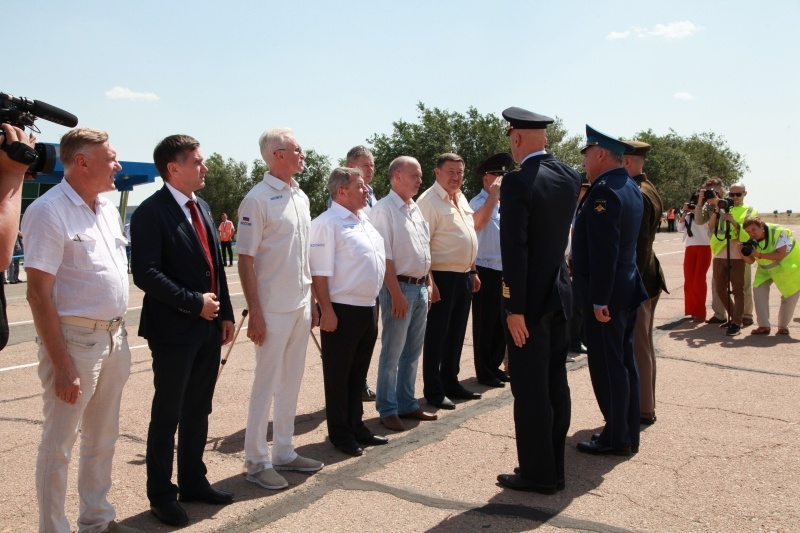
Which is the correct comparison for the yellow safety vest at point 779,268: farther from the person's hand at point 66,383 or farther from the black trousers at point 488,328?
the person's hand at point 66,383

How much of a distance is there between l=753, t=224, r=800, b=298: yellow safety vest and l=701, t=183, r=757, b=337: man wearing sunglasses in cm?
32

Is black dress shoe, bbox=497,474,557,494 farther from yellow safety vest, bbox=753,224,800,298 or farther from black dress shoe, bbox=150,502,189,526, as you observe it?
yellow safety vest, bbox=753,224,800,298

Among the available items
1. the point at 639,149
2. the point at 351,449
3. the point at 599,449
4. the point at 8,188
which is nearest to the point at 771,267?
the point at 639,149

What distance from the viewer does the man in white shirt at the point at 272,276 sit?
4.65 m

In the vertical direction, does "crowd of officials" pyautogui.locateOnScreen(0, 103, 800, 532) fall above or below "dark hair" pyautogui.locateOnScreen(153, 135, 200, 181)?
below

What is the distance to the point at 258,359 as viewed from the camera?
478 cm

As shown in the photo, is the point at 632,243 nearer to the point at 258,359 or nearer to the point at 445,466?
the point at 445,466

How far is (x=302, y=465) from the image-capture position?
16.4ft

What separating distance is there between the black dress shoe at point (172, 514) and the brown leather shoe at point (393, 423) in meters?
2.13

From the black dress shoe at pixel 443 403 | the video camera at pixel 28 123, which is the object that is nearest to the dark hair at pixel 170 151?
the video camera at pixel 28 123

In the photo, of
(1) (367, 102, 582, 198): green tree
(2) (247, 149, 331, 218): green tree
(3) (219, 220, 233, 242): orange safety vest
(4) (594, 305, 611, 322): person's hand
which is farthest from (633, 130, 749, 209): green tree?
(4) (594, 305, 611, 322): person's hand

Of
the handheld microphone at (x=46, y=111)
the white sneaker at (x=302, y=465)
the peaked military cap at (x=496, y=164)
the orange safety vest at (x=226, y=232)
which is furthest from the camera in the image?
the orange safety vest at (x=226, y=232)

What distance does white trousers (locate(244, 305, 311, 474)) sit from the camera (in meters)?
4.76

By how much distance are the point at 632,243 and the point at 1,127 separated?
4.08 metres
